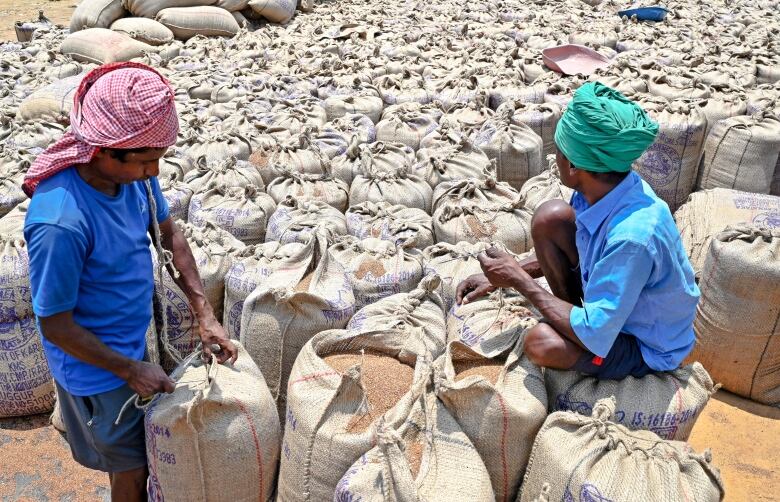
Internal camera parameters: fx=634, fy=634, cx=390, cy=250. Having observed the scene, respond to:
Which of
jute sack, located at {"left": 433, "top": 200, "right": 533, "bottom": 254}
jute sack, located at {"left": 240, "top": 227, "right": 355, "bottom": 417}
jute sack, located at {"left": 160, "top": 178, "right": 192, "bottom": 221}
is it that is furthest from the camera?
jute sack, located at {"left": 160, "top": 178, "right": 192, "bottom": 221}

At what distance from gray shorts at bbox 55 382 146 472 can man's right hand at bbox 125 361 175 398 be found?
0.35 ft

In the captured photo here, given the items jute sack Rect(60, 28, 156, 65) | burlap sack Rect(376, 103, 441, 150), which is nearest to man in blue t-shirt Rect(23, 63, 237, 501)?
burlap sack Rect(376, 103, 441, 150)

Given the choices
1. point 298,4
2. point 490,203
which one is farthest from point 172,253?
point 298,4

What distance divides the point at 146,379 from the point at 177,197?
1863 millimetres

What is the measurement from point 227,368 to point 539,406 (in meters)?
0.93

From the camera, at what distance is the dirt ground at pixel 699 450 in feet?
7.63

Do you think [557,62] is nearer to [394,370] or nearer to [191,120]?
[191,120]

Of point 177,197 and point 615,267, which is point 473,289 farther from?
point 177,197

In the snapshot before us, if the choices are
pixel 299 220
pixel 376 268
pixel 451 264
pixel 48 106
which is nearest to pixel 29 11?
pixel 48 106

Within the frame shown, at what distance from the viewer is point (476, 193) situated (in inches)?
127

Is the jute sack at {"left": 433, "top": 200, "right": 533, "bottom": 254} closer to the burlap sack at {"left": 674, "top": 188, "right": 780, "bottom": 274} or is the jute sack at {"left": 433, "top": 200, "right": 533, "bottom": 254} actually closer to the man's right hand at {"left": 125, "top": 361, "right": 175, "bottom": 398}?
the burlap sack at {"left": 674, "top": 188, "right": 780, "bottom": 274}

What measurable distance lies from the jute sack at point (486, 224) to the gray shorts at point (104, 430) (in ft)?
5.59

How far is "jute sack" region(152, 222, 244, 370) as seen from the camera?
2463 mm

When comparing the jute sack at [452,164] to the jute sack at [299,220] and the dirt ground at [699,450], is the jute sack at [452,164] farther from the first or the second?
the dirt ground at [699,450]
